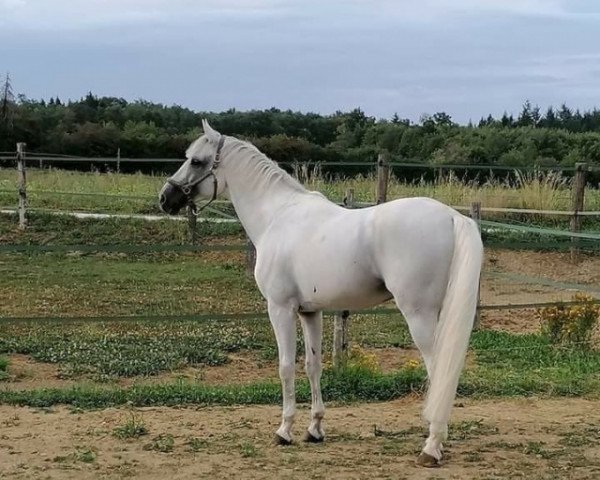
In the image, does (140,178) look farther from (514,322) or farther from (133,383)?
(133,383)

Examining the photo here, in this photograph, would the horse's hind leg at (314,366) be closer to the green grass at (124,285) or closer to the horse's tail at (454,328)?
the horse's tail at (454,328)

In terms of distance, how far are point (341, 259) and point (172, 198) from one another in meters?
1.27

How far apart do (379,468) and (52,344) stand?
456 cm

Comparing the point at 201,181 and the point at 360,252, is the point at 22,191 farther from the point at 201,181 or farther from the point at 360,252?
the point at 360,252

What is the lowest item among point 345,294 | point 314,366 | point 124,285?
point 124,285

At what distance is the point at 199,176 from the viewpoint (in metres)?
5.21

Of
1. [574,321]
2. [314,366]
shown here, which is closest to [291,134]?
[574,321]

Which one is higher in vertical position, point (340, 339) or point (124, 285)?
point (340, 339)

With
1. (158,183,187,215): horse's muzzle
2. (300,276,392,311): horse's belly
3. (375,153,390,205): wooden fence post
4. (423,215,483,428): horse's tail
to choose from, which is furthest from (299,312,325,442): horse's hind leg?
(375,153,390,205): wooden fence post

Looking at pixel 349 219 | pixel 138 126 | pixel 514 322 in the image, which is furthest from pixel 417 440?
pixel 138 126

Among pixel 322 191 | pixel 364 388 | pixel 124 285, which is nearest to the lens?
pixel 364 388

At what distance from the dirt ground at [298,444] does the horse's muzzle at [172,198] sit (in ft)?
4.35

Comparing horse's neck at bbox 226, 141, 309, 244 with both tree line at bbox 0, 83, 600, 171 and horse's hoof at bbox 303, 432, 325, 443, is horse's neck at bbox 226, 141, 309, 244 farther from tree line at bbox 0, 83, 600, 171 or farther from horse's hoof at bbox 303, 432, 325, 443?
tree line at bbox 0, 83, 600, 171

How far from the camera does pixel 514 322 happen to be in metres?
10.2
